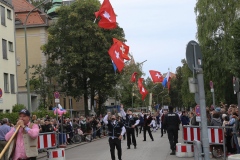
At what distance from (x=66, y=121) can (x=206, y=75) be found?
63.3 feet

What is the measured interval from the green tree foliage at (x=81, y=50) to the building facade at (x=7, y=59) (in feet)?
21.9

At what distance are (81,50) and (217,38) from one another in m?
14.4

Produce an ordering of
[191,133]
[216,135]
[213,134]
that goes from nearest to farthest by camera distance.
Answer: [216,135], [213,134], [191,133]

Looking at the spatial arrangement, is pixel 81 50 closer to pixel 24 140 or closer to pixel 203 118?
pixel 203 118

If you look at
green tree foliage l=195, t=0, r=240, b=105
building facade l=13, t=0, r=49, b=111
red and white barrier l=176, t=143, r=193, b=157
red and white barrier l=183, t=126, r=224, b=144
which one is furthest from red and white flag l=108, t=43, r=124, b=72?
building facade l=13, t=0, r=49, b=111

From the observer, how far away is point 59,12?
5291cm

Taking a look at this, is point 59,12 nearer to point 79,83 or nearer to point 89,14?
point 89,14

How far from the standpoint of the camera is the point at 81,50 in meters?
51.6

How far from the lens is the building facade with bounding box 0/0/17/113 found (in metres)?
40.9

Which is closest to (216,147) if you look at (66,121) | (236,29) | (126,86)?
(236,29)

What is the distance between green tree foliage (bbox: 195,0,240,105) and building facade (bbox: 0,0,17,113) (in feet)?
59.7

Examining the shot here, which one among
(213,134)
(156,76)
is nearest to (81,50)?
(156,76)

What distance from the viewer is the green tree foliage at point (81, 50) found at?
50.6m

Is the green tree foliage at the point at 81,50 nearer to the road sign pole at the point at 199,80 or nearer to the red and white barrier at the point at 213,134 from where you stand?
the red and white barrier at the point at 213,134
